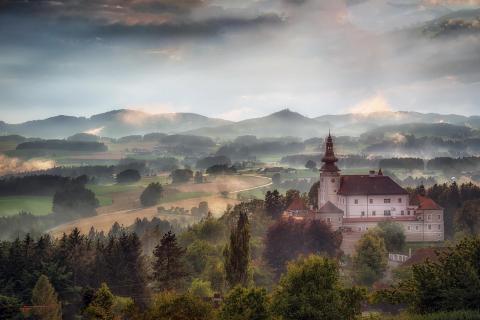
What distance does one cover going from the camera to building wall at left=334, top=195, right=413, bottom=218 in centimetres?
10100

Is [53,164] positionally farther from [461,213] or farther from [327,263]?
[327,263]

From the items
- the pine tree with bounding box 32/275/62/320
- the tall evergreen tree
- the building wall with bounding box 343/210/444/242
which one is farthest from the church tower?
the pine tree with bounding box 32/275/62/320

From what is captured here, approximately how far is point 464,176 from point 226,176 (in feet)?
214

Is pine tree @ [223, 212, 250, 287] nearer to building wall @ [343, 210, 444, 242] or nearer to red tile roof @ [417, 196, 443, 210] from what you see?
building wall @ [343, 210, 444, 242]

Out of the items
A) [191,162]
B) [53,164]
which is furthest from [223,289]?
[191,162]

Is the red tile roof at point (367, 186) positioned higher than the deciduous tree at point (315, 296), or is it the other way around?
the red tile roof at point (367, 186)

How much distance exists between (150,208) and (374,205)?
57687 millimetres

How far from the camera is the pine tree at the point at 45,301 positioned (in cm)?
5738

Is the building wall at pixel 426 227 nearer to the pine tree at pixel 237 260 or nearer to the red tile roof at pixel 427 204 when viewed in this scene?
the red tile roof at pixel 427 204

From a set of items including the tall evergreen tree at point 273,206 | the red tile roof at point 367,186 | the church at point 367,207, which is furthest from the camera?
the tall evergreen tree at point 273,206

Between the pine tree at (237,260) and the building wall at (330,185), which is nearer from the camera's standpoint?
the pine tree at (237,260)

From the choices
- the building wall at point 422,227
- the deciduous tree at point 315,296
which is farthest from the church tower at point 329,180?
the deciduous tree at point 315,296

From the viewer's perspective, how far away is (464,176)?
174875mm

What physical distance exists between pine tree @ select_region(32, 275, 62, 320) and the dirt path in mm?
62760
